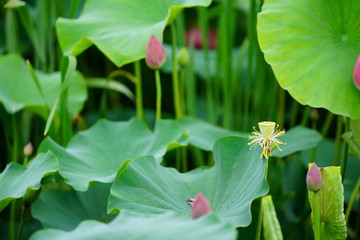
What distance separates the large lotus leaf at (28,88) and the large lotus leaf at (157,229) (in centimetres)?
73

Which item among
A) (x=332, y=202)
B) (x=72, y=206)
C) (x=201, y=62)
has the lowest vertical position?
(x=72, y=206)

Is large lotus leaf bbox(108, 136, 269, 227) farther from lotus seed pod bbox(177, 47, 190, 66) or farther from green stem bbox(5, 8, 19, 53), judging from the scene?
green stem bbox(5, 8, 19, 53)

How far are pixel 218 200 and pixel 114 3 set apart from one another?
617 mm

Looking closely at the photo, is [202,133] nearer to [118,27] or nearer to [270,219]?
[118,27]

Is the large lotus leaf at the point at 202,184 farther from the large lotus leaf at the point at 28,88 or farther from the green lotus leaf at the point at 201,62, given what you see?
the green lotus leaf at the point at 201,62

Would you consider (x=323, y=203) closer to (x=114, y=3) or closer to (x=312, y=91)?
(x=312, y=91)

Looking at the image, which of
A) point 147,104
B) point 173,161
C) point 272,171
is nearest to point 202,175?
point 272,171

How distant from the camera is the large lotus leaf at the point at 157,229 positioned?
619 mm

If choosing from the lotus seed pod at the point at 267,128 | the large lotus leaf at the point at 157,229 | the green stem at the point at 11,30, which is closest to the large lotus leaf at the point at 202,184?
the lotus seed pod at the point at 267,128

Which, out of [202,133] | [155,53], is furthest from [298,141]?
[155,53]

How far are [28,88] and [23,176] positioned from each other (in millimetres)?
513

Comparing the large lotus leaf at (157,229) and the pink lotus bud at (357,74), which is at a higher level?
the pink lotus bud at (357,74)

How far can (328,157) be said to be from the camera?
150 centimetres

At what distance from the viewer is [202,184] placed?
37.5 inches
